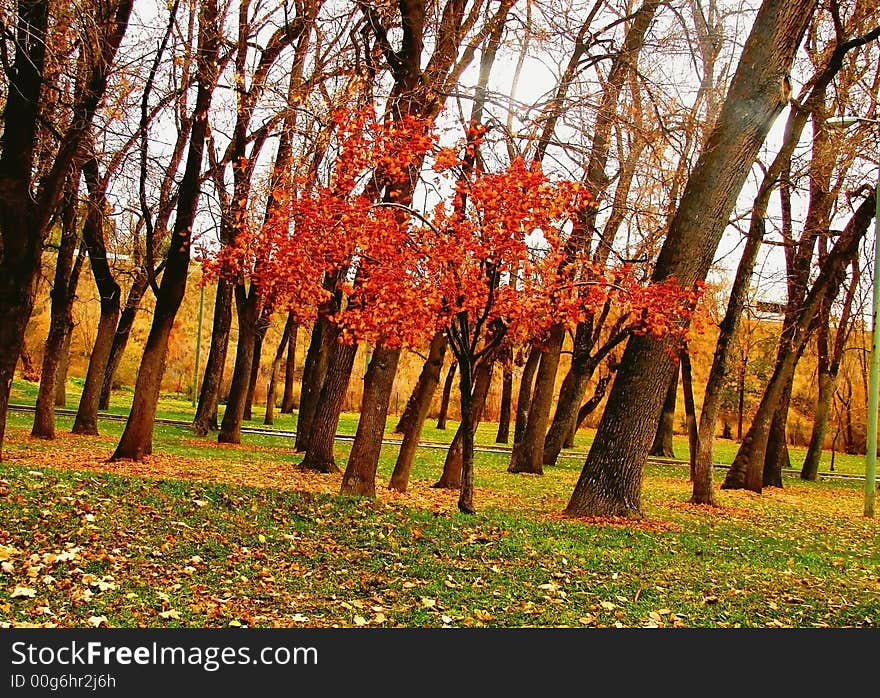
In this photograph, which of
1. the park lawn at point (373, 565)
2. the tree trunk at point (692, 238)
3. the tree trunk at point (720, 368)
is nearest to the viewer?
the park lawn at point (373, 565)

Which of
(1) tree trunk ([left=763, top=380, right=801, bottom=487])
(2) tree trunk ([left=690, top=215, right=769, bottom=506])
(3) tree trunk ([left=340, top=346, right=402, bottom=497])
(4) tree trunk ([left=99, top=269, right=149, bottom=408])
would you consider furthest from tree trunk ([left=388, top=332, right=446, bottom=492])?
(1) tree trunk ([left=763, top=380, right=801, bottom=487])

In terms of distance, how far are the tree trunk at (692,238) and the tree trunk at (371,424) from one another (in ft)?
10.1

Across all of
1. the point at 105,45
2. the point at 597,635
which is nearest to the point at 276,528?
the point at 597,635

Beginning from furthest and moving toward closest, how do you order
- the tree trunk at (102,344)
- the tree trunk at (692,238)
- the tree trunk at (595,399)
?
1. the tree trunk at (595,399)
2. the tree trunk at (102,344)
3. the tree trunk at (692,238)

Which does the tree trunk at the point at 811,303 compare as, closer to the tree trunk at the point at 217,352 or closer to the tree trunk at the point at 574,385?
the tree trunk at the point at 574,385

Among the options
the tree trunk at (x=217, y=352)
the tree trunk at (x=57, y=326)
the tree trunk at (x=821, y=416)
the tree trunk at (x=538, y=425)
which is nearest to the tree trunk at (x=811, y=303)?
the tree trunk at (x=538, y=425)

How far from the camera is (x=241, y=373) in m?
22.1

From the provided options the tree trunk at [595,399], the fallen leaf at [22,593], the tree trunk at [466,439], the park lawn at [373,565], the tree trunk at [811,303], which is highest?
the tree trunk at [811,303]

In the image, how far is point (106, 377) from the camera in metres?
23.8

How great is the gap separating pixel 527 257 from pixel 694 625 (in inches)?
189

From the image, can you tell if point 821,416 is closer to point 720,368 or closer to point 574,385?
point 574,385

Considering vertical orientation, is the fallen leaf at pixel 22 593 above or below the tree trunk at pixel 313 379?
below

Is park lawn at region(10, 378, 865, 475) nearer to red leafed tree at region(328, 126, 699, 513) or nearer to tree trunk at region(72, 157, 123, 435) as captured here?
tree trunk at region(72, 157, 123, 435)

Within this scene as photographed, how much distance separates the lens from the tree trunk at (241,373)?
72.7ft
